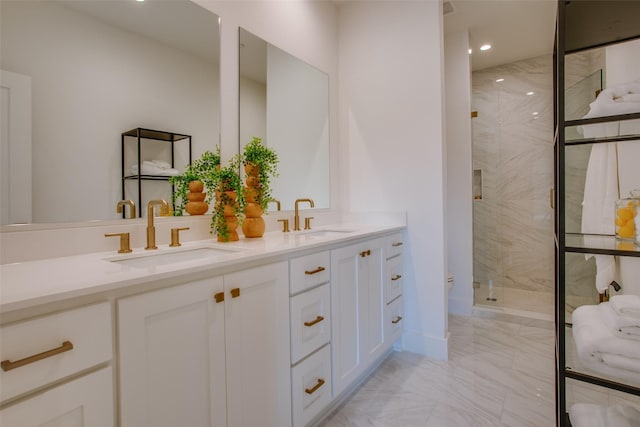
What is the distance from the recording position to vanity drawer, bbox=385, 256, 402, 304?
7.17 ft

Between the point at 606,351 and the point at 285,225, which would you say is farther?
the point at 285,225

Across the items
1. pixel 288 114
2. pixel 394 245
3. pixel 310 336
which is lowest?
pixel 310 336

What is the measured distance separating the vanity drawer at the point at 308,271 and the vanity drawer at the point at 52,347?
716mm

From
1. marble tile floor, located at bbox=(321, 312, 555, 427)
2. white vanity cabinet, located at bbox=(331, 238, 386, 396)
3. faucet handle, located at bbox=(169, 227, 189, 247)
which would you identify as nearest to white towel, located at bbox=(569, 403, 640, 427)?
marble tile floor, located at bbox=(321, 312, 555, 427)

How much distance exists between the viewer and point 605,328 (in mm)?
1047

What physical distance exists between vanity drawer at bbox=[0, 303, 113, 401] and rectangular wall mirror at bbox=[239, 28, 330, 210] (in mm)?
1320

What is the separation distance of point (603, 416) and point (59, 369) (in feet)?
5.58

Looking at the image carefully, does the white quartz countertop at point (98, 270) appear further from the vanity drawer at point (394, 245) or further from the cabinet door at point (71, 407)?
the vanity drawer at point (394, 245)

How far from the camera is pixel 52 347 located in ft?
2.33

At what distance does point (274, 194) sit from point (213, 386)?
134cm

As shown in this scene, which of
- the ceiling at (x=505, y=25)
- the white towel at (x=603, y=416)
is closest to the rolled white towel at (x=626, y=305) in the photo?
the white towel at (x=603, y=416)

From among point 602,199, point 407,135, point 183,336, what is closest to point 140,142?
point 183,336

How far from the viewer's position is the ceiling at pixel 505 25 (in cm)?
265

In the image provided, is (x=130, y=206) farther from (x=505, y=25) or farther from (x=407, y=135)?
(x=505, y=25)
